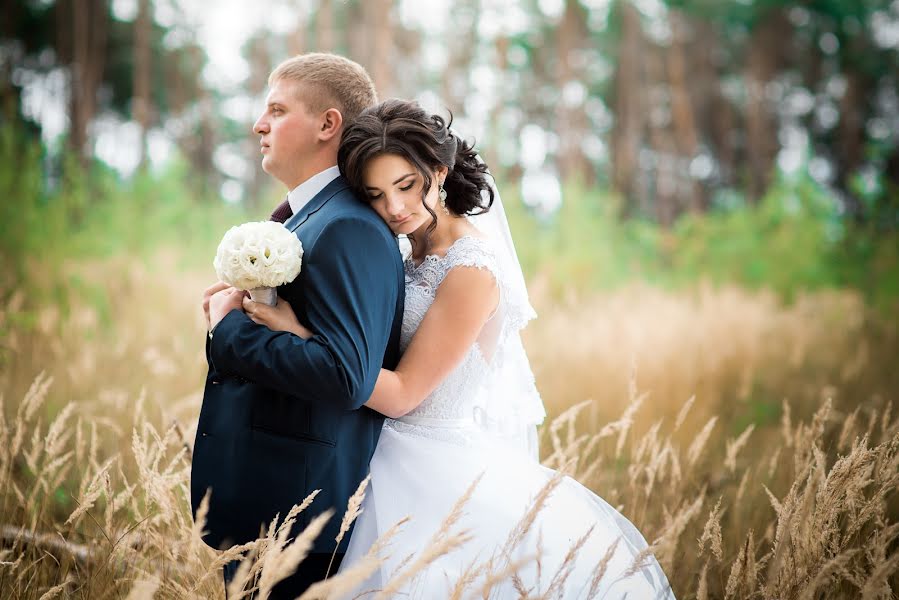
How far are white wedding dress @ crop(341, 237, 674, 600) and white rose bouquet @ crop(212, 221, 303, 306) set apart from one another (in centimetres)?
54

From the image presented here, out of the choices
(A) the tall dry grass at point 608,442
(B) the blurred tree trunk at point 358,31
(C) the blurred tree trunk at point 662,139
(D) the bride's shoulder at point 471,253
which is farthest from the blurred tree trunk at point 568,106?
(D) the bride's shoulder at point 471,253

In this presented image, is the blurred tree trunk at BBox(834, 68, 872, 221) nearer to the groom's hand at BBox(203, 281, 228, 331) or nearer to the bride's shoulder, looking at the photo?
the bride's shoulder

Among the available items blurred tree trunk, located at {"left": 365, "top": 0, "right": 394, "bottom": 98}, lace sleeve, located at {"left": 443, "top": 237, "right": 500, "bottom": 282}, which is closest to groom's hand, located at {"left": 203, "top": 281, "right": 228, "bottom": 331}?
lace sleeve, located at {"left": 443, "top": 237, "right": 500, "bottom": 282}

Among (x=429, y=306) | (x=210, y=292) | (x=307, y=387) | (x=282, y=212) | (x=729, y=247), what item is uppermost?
(x=282, y=212)

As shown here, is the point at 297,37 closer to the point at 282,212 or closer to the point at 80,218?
the point at 80,218

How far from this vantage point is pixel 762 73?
2416 cm

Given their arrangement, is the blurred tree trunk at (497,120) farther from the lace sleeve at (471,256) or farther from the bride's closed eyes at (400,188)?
the bride's closed eyes at (400,188)

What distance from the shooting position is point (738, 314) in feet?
31.3

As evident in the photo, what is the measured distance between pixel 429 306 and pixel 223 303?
65 cm

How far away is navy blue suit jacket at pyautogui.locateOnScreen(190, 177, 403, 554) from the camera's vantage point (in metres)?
1.93

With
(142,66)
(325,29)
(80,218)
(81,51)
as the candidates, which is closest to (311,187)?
(80,218)

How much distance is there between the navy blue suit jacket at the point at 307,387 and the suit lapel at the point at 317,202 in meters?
0.01

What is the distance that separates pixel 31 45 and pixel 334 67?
25.9m

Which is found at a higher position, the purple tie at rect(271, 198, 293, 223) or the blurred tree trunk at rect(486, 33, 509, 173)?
the blurred tree trunk at rect(486, 33, 509, 173)
